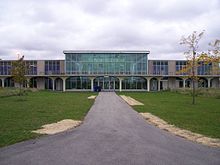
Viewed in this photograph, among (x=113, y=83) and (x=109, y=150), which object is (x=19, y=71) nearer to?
(x=109, y=150)

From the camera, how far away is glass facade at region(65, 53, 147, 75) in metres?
74.5

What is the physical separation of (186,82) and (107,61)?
2180 centimetres

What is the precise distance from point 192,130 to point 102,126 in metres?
3.83

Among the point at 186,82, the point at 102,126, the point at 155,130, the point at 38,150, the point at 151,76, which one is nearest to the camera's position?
the point at 38,150

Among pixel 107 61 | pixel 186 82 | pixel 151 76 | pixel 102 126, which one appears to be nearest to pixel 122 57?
pixel 107 61

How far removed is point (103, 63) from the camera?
74500 millimetres

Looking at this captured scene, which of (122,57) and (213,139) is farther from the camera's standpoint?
(122,57)

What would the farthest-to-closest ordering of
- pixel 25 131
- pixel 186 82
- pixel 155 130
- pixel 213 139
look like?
pixel 186 82
pixel 155 130
pixel 25 131
pixel 213 139

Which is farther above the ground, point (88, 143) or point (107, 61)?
point (107, 61)

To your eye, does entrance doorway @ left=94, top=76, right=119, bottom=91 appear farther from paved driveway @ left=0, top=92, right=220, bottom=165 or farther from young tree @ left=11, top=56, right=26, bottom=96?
paved driveway @ left=0, top=92, right=220, bottom=165

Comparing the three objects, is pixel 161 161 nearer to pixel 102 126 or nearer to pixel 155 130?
pixel 155 130

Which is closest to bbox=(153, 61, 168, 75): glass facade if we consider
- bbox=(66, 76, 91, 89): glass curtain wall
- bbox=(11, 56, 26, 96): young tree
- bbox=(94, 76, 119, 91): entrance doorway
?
bbox=(94, 76, 119, 91): entrance doorway

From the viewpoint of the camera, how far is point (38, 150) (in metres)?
7.89

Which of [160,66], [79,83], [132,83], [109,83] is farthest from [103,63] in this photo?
Result: [160,66]
